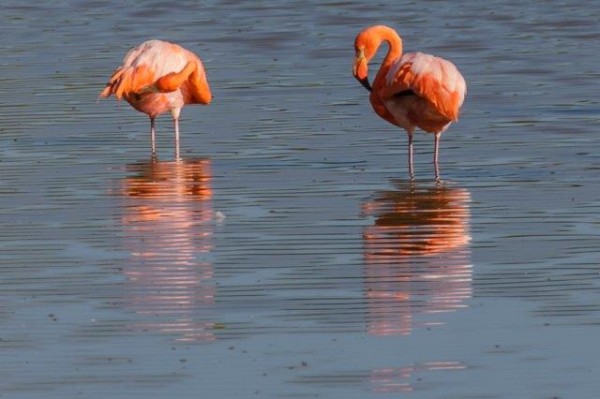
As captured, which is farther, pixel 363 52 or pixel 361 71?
pixel 363 52

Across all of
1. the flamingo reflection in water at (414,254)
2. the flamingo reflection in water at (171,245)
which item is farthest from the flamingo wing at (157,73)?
the flamingo reflection in water at (414,254)

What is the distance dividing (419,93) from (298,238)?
2.28 meters

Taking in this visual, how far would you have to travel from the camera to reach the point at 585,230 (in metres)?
10.1

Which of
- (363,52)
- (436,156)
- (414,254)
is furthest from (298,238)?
(363,52)

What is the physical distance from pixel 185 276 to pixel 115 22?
13.7 meters

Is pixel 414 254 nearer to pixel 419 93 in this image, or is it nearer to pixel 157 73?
pixel 419 93

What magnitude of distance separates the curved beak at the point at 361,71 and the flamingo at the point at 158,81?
1.41 meters

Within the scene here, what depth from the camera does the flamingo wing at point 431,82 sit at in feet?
39.1

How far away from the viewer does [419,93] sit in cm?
1196

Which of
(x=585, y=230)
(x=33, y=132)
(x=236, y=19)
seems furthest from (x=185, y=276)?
(x=236, y=19)

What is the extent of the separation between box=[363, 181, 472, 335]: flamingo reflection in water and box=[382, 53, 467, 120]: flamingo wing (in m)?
0.56

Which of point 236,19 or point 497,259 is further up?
point 236,19

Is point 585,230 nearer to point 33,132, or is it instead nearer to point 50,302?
point 50,302

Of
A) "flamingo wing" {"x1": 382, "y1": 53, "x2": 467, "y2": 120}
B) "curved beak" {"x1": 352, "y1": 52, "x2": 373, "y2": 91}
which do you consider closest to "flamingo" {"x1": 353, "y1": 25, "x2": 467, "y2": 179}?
"flamingo wing" {"x1": 382, "y1": 53, "x2": 467, "y2": 120}
